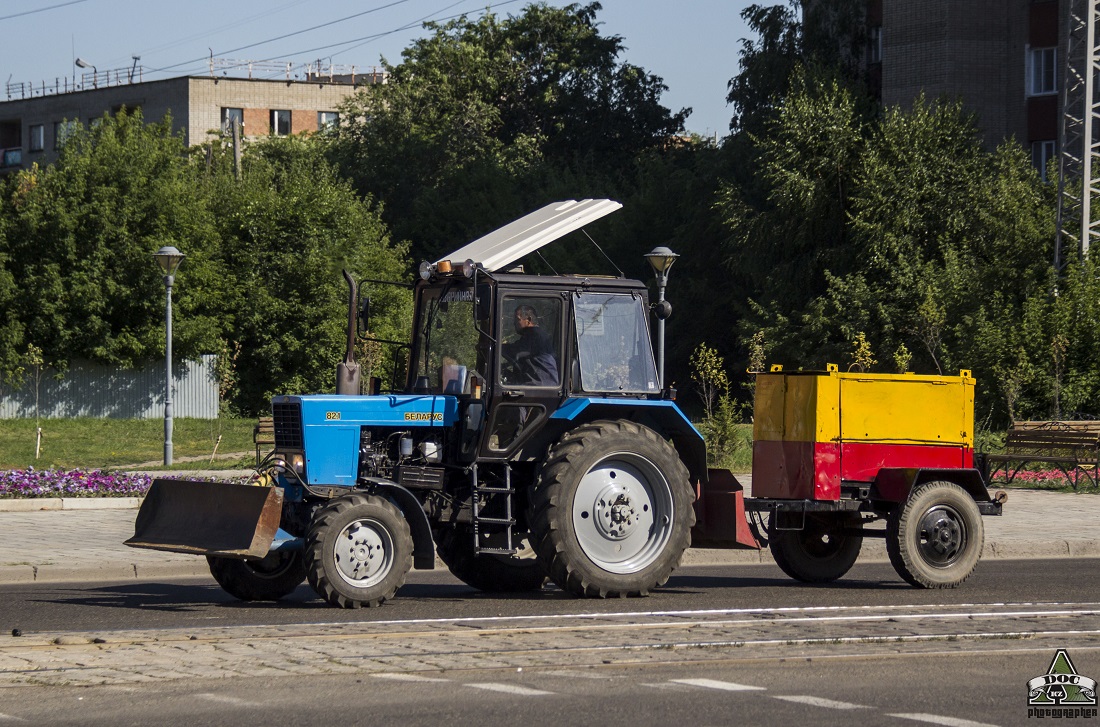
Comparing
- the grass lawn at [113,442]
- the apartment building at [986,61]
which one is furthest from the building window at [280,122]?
the grass lawn at [113,442]

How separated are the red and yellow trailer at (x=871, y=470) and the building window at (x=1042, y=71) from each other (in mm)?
38547

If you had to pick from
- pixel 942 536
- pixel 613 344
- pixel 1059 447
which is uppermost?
pixel 613 344

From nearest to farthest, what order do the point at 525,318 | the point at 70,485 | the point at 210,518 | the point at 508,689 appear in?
1. the point at 508,689
2. the point at 210,518
3. the point at 525,318
4. the point at 70,485

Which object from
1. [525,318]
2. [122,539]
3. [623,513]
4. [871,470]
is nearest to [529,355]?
[525,318]

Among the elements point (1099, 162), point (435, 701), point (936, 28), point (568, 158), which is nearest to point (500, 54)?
point (568, 158)

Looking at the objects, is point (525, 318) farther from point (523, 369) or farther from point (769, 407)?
point (769, 407)

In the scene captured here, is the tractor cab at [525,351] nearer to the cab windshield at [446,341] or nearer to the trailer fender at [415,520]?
the cab windshield at [446,341]

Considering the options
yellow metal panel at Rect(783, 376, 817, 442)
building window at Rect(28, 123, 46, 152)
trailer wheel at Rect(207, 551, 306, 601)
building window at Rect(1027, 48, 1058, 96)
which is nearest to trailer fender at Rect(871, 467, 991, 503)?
yellow metal panel at Rect(783, 376, 817, 442)

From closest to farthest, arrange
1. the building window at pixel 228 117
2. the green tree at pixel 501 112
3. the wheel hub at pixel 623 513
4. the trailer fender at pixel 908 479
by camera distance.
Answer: the wheel hub at pixel 623 513, the trailer fender at pixel 908 479, the green tree at pixel 501 112, the building window at pixel 228 117

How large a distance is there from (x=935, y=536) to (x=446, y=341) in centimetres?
442

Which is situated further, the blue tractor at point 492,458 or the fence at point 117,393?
the fence at point 117,393

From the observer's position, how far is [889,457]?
13.1 m

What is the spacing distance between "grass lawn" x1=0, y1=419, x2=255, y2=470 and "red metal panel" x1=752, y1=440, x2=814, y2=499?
14446mm

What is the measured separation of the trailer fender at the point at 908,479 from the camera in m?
12.8
